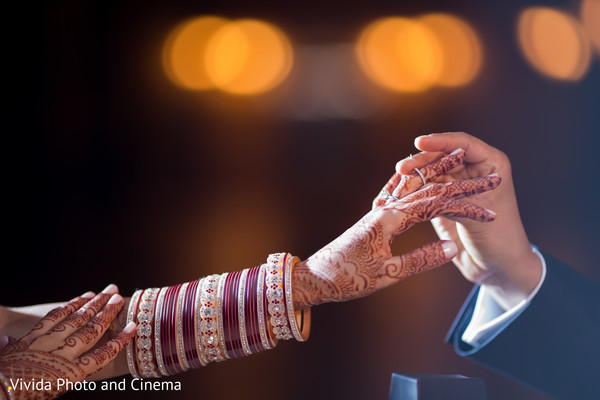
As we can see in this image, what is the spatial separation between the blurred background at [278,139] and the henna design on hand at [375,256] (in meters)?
1.16

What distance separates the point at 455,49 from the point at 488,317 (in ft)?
4.36

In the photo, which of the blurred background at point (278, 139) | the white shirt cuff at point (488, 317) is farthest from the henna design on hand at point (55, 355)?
the blurred background at point (278, 139)

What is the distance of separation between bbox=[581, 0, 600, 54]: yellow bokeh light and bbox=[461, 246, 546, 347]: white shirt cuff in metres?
1.41

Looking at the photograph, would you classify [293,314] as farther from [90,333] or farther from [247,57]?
[247,57]

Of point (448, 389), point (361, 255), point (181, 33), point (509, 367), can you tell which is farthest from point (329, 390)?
point (181, 33)

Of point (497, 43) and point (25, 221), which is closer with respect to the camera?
point (25, 221)

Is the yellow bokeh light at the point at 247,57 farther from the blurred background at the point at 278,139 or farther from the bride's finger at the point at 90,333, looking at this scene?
the bride's finger at the point at 90,333

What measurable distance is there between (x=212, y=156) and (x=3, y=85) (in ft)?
2.66

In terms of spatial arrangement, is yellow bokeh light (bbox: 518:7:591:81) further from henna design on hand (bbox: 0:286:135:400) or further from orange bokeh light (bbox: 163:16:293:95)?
henna design on hand (bbox: 0:286:135:400)

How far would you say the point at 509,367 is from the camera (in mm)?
1326

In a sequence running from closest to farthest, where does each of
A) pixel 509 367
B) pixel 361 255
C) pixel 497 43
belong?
pixel 361 255 → pixel 509 367 → pixel 497 43

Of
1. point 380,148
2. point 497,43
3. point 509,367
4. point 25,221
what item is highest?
point 497,43

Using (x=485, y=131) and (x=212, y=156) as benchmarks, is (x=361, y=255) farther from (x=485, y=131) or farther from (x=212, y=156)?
(x=485, y=131)

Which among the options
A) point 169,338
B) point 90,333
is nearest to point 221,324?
point 169,338
